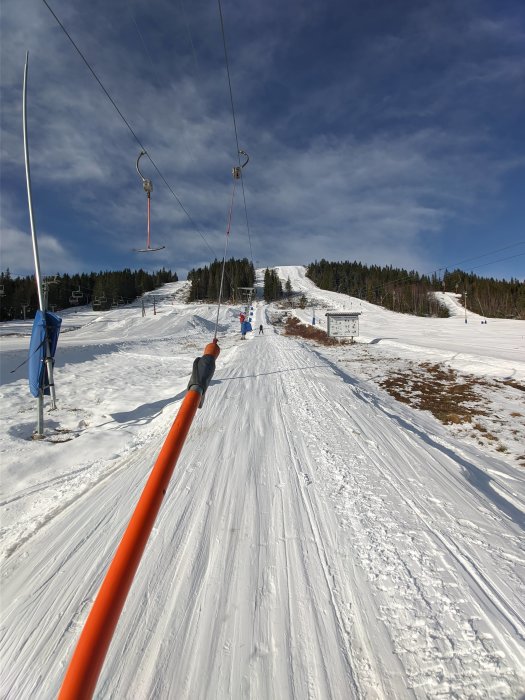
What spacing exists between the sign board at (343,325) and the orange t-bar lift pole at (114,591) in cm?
2825

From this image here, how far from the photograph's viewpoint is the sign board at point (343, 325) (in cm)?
2825

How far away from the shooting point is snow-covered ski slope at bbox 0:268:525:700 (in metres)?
1.62

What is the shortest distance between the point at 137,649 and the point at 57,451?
12.8ft

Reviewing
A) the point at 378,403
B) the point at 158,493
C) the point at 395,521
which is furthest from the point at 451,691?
the point at 378,403

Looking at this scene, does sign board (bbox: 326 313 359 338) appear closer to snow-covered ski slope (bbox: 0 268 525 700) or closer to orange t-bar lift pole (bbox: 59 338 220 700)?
snow-covered ski slope (bbox: 0 268 525 700)

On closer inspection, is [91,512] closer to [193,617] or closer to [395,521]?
[193,617]


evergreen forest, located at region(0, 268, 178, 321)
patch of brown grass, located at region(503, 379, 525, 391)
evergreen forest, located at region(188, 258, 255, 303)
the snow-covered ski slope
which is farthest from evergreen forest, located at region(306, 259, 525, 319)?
the snow-covered ski slope

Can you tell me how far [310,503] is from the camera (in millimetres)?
3150

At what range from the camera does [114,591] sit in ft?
3.25

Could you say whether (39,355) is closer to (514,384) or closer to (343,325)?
(514,384)

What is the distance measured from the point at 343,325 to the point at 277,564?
27.5 meters

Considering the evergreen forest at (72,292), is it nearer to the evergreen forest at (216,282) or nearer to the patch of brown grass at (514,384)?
the evergreen forest at (216,282)

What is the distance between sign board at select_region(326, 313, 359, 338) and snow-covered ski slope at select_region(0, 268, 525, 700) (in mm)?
23613

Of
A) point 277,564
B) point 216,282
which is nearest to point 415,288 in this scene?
point 216,282
